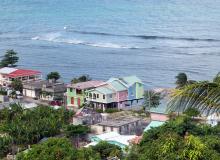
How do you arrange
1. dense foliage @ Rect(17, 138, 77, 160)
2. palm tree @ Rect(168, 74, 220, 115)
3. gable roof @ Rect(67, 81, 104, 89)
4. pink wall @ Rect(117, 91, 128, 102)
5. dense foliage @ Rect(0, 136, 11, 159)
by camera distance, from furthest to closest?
1. gable roof @ Rect(67, 81, 104, 89)
2. pink wall @ Rect(117, 91, 128, 102)
3. dense foliage @ Rect(0, 136, 11, 159)
4. dense foliage @ Rect(17, 138, 77, 160)
5. palm tree @ Rect(168, 74, 220, 115)

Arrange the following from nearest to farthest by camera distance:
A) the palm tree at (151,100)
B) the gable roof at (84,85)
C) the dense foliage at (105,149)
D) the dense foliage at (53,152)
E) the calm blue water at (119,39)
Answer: the dense foliage at (53,152), the dense foliage at (105,149), the palm tree at (151,100), the gable roof at (84,85), the calm blue water at (119,39)

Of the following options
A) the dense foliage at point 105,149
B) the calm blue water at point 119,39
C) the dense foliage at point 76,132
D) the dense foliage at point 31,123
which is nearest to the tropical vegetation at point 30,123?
the dense foliage at point 31,123

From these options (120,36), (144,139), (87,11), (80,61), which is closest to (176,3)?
(87,11)

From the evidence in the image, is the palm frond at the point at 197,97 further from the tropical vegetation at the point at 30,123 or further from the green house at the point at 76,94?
the green house at the point at 76,94

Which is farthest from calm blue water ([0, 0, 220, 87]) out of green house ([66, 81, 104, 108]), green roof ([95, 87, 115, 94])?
green roof ([95, 87, 115, 94])

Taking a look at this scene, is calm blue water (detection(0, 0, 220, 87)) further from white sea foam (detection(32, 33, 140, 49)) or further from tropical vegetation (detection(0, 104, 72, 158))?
tropical vegetation (detection(0, 104, 72, 158))

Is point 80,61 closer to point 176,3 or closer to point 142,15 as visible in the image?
point 142,15

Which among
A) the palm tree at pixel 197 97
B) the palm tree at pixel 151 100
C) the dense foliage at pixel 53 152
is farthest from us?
the palm tree at pixel 151 100
